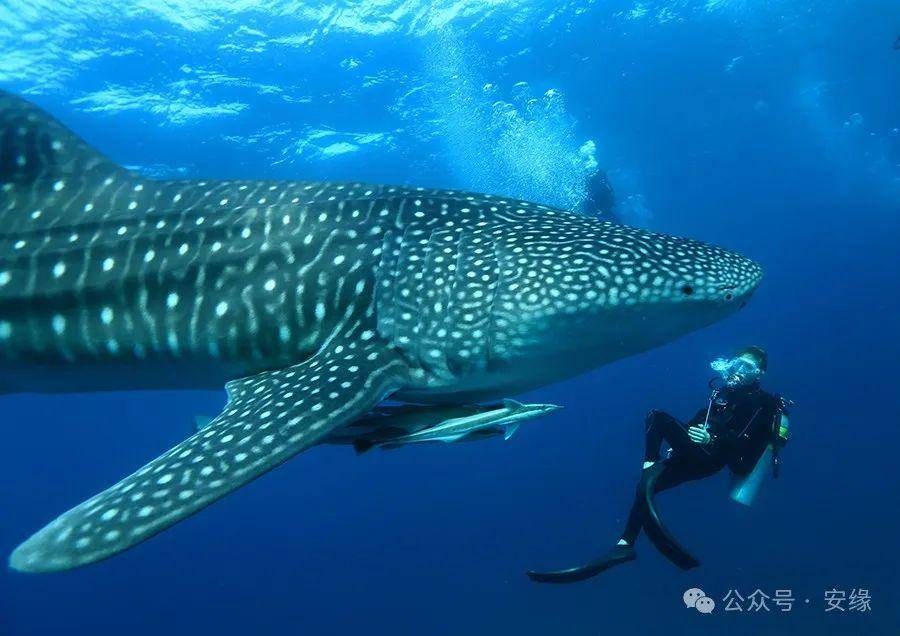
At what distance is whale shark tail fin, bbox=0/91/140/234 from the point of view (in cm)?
493

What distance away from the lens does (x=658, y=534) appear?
686cm

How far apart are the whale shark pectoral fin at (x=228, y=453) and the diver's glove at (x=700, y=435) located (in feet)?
17.2

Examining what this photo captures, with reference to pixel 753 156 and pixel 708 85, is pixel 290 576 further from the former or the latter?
pixel 753 156

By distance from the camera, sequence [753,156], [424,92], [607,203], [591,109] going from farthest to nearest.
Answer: [753,156] → [591,109] → [424,92] → [607,203]

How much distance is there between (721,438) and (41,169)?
8.40 metres

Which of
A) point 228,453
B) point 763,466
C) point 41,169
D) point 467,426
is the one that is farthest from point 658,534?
point 41,169

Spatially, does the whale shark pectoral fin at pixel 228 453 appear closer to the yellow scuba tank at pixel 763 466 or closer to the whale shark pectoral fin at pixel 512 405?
the whale shark pectoral fin at pixel 512 405

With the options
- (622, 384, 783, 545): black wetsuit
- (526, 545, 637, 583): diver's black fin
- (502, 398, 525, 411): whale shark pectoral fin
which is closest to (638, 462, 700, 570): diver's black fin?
(622, 384, 783, 545): black wetsuit

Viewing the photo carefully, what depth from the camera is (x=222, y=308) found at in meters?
4.42

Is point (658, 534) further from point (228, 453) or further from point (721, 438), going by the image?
point (228, 453)

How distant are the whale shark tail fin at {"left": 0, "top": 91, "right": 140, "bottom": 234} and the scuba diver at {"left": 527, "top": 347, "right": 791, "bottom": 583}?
6854 mm

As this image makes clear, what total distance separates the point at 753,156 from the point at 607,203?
3245 cm

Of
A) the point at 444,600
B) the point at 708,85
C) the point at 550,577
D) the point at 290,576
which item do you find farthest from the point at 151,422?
the point at 550,577

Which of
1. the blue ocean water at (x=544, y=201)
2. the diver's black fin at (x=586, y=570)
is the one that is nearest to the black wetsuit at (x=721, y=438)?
the diver's black fin at (x=586, y=570)
